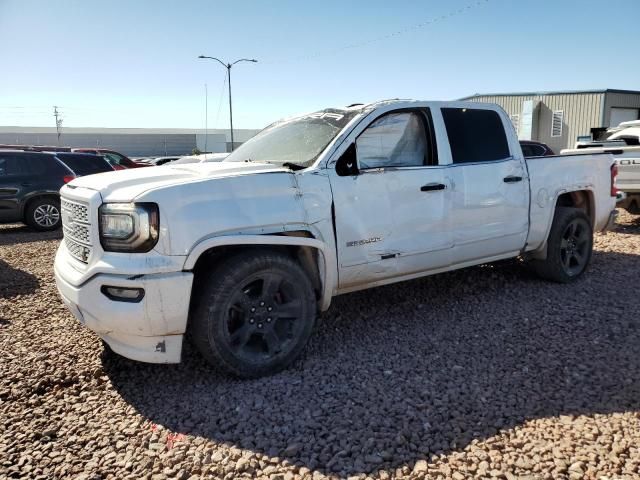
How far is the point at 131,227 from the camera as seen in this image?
115 inches

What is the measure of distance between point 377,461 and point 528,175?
3468mm

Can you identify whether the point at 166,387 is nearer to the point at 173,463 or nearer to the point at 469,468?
the point at 173,463

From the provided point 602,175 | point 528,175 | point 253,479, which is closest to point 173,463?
point 253,479

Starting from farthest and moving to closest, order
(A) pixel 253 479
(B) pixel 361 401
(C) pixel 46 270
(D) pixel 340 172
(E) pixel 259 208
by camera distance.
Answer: (C) pixel 46 270 → (D) pixel 340 172 → (E) pixel 259 208 → (B) pixel 361 401 → (A) pixel 253 479

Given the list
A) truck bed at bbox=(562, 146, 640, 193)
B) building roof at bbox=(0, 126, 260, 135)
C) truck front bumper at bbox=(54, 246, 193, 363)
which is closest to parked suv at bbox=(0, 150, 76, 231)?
truck front bumper at bbox=(54, 246, 193, 363)

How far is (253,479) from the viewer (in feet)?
7.80

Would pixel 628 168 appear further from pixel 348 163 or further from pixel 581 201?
pixel 348 163

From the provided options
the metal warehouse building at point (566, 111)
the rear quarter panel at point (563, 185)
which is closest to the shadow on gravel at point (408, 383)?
the rear quarter panel at point (563, 185)

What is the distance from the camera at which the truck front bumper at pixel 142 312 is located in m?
2.91

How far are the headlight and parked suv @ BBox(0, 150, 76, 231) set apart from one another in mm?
8386

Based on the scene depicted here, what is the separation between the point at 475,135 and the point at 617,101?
30.2 m

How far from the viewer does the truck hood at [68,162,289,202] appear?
304cm

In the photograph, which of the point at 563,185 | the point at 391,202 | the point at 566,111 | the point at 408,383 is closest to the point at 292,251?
the point at 391,202

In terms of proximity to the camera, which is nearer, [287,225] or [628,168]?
[287,225]
